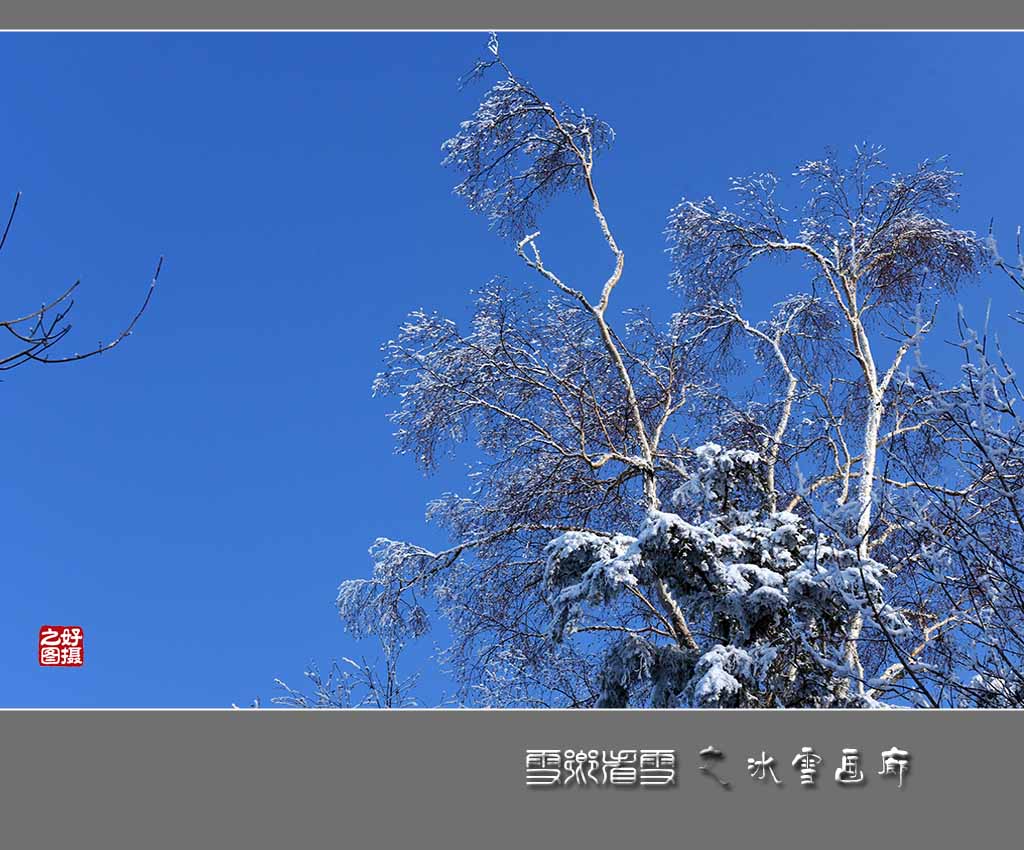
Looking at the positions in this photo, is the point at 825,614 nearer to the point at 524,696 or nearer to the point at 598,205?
the point at 524,696

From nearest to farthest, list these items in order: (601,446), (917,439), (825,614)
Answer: (825,614)
(601,446)
(917,439)

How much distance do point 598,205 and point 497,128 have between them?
107 cm

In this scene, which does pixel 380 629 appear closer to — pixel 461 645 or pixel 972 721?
pixel 461 645

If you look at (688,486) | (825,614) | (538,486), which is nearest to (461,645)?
(538,486)

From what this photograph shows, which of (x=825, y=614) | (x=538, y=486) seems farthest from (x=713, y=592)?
(x=538, y=486)

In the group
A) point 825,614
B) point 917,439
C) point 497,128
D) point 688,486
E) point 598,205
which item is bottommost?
point 825,614

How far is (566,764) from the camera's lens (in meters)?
4.43

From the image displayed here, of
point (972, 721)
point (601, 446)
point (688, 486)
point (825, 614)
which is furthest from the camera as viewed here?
point (601, 446)

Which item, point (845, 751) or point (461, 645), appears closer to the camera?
point (845, 751)

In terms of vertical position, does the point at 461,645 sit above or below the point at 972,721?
above

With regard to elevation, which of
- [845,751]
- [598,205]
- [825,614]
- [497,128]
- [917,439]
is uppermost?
[497,128]

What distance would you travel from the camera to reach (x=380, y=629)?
27.2 ft

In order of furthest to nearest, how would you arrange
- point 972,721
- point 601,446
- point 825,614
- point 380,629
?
1. point 601,446
2. point 380,629
3. point 825,614
4. point 972,721

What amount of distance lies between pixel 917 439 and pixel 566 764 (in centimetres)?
639
